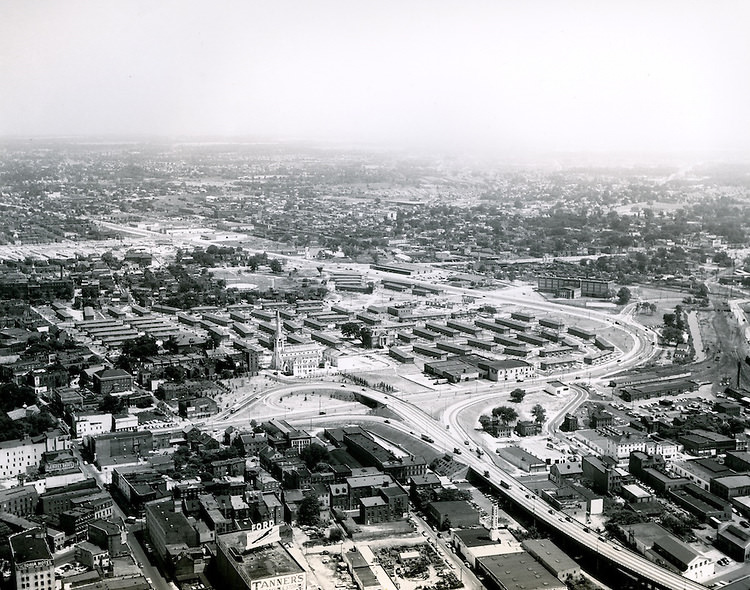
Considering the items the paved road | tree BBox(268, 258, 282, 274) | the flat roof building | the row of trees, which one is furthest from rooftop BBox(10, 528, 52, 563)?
tree BBox(268, 258, 282, 274)

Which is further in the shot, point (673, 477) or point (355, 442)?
point (355, 442)

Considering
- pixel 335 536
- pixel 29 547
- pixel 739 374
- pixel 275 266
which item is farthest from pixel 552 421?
pixel 275 266

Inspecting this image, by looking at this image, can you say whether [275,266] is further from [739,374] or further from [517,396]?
[739,374]

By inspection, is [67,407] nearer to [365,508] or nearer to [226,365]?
[226,365]

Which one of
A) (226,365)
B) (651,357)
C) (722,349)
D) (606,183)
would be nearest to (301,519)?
(226,365)

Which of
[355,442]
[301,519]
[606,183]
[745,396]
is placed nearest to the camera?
[301,519]

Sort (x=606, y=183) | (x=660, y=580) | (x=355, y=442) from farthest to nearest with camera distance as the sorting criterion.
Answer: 1. (x=606, y=183)
2. (x=355, y=442)
3. (x=660, y=580)
